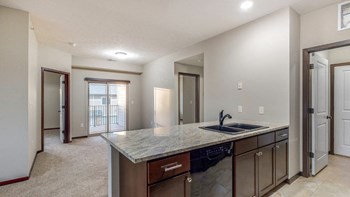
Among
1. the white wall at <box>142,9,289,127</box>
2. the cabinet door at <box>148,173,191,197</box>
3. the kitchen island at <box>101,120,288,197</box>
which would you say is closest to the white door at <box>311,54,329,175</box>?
the white wall at <box>142,9,289,127</box>

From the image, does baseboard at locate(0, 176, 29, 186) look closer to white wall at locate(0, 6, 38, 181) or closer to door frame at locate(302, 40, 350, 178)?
white wall at locate(0, 6, 38, 181)

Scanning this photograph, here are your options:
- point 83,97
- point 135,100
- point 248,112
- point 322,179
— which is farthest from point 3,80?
point 322,179

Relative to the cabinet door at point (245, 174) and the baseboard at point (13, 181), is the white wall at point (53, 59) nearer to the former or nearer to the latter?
the baseboard at point (13, 181)

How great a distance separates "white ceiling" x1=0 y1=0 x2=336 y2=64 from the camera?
248 cm

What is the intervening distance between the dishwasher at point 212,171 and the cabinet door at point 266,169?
0.53 m

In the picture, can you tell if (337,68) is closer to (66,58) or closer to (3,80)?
(3,80)

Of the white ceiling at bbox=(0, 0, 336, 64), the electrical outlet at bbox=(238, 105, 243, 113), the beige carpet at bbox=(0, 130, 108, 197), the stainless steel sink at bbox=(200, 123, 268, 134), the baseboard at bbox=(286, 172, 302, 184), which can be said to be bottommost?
the beige carpet at bbox=(0, 130, 108, 197)

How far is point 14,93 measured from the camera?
2.66 meters

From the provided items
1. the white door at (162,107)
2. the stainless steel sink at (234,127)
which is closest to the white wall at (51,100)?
the white door at (162,107)

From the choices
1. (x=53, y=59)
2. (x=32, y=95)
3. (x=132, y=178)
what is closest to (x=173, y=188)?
(x=132, y=178)

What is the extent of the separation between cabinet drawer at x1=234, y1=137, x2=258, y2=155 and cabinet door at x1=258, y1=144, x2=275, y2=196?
0.52 feet

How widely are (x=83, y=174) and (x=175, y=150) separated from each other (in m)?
2.38

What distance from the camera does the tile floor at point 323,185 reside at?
7.41 feet

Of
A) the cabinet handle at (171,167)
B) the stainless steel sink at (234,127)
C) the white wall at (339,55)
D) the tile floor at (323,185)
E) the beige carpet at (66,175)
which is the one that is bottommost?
the beige carpet at (66,175)
